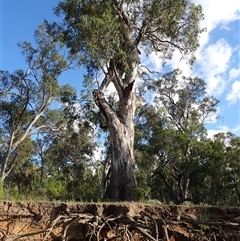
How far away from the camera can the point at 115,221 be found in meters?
6.25

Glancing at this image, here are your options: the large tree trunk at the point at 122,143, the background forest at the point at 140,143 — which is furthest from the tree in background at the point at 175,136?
the large tree trunk at the point at 122,143

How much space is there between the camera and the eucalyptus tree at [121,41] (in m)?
10.9

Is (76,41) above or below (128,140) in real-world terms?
above

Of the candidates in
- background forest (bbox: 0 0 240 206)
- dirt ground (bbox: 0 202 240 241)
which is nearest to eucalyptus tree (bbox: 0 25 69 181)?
Answer: background forest (bbox: 0 0 240 206)

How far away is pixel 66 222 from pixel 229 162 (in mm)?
18600

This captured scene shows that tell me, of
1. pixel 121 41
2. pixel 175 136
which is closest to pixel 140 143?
pixel 175 136

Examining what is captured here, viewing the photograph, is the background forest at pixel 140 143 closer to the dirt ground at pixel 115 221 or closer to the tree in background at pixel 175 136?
the tree in background at pixel 175 136

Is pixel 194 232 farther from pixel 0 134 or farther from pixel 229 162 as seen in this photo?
pixel 0 134

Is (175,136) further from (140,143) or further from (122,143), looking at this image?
(122,143)

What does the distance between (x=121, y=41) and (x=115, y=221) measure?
735 centimetres

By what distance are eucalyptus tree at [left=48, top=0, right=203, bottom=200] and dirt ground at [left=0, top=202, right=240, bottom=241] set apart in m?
3.64

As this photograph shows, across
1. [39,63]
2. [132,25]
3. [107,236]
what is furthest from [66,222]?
[39,63]

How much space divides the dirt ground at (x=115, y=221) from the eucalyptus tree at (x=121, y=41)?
364 cm

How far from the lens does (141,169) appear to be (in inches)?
973
